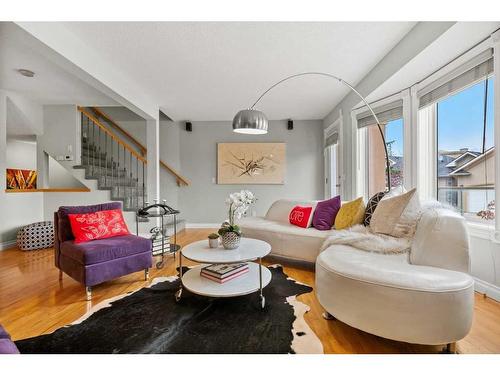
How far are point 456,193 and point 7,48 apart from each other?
4991 mm

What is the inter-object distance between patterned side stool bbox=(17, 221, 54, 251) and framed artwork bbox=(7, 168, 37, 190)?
3.84 ft

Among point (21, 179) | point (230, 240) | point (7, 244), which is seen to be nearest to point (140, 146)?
point (21, 179)

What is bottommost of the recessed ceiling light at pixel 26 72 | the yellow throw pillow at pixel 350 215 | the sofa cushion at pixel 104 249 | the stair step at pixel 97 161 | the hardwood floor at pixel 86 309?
the hardwood floor at pixel 86 309

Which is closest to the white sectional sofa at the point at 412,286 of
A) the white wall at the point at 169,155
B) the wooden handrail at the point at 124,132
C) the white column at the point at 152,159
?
the white column at the point at 152,159

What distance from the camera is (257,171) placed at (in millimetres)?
5508

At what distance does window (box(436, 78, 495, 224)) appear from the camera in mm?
2174

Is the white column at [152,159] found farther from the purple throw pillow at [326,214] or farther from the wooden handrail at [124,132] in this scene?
the purple throw pillow at [326,214]

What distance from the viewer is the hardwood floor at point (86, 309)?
145 cm

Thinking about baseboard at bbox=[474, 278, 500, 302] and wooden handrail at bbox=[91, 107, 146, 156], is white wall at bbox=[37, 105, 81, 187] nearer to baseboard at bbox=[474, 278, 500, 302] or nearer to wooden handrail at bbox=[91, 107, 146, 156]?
wooden handrail at bbox=[91, 107, 146, 156]

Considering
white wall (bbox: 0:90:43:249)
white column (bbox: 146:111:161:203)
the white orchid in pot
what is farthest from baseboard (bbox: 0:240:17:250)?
the white orchid in pot

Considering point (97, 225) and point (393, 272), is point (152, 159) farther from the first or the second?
point (393, 272)

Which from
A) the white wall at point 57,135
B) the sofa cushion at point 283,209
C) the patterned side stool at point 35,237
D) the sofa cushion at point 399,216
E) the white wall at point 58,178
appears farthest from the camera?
the white wall at point 58,178

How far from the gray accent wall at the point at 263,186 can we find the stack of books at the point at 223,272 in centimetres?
339
